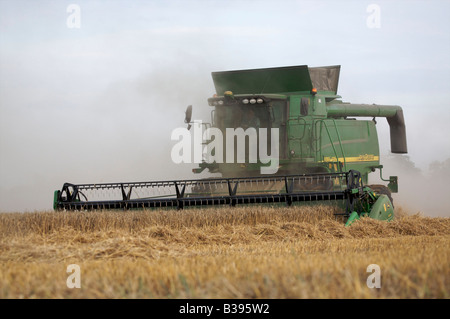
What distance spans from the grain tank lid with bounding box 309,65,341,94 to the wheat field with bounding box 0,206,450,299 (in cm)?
332

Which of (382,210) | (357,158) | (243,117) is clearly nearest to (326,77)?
(357,158)

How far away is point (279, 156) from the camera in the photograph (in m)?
9.77

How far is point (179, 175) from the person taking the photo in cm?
1248

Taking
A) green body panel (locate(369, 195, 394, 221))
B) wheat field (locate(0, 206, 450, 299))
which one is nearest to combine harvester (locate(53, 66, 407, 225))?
green body panel (locate(369, 195, 394, 221))

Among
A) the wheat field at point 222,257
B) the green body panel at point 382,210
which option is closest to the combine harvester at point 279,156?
the green body panel at point 382,210

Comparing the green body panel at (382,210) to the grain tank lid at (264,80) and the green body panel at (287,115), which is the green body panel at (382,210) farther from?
the grain tank lid at (264,80)

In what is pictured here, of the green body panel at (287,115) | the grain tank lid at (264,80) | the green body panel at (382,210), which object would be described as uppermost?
the grain tank lid at (264,80)

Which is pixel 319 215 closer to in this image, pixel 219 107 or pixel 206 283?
pixel 219 107

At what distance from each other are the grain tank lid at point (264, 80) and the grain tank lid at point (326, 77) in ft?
2.67

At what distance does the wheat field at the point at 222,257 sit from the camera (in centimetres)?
288

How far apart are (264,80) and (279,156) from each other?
1564mm

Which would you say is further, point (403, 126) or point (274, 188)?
point (403, 126)

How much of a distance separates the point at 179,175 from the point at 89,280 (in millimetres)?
9268
